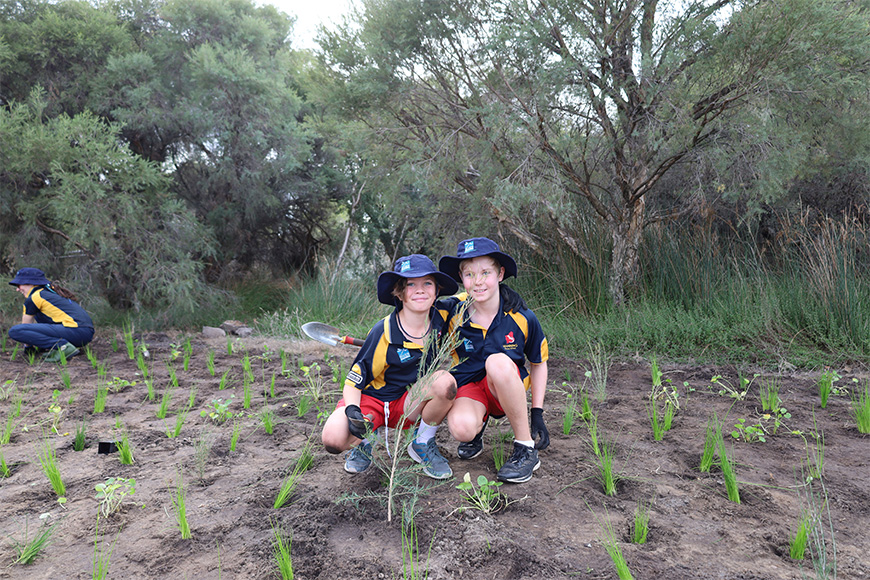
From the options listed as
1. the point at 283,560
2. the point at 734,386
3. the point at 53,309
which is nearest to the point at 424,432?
the point at 283,560

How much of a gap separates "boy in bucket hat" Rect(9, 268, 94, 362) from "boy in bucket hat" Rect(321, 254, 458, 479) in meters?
4.98

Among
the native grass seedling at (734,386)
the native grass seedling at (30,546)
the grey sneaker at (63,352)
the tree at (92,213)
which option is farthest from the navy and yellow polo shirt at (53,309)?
the native grass seedling at (734,386)

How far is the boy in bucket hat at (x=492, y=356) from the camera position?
2.80m

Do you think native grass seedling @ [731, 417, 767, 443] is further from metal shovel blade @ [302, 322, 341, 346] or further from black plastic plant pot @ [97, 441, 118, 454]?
black plastic plant pot @ [97, 441, 118, 454]

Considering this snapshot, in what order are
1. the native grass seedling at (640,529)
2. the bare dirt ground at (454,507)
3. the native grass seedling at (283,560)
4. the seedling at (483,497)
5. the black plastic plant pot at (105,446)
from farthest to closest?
the black plastic plant pot at (105,446) → the seedling at (483,497) → the native grass seedling at (640,529) → the bare dirt ground at (454,507) → the native grass seedling at (283,560)

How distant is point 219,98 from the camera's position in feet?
31.9

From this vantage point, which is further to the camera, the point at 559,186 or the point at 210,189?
the point at 210,189

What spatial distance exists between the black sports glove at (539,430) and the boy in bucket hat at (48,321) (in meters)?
5.62

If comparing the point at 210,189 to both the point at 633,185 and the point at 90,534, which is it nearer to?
the point at 633,185

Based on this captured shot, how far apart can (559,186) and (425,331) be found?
362 cm

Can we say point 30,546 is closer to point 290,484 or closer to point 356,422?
point 290,484

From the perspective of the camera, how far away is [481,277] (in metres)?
2.87

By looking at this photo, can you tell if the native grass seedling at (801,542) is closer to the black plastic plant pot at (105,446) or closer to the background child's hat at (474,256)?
the background child's hat at (474,256)

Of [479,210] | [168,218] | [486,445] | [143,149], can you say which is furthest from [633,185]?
[143,149]
